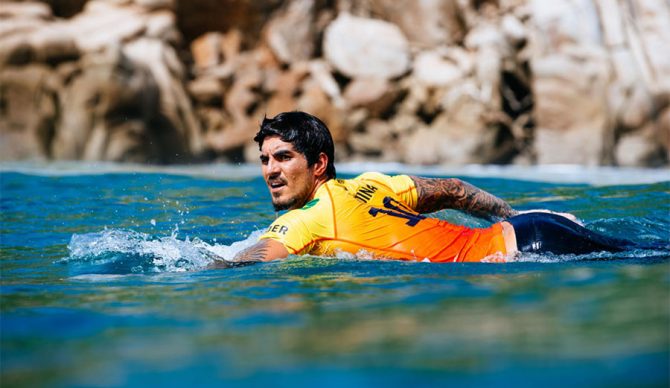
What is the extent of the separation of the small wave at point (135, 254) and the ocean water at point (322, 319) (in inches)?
0.5

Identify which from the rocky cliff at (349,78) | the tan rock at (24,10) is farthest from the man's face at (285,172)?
the tan rock at (24,10)

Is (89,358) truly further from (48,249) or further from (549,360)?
(48,249)

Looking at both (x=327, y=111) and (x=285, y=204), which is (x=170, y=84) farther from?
(x=285, y=204)

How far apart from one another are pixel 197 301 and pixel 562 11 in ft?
50.3

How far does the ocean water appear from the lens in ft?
6.46

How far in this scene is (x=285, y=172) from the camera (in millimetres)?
4215

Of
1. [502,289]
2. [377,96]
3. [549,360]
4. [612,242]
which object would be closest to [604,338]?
[549,360]

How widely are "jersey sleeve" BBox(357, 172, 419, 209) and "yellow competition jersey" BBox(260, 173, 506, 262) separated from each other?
0.22 m

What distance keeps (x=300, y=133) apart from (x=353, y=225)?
60 cm

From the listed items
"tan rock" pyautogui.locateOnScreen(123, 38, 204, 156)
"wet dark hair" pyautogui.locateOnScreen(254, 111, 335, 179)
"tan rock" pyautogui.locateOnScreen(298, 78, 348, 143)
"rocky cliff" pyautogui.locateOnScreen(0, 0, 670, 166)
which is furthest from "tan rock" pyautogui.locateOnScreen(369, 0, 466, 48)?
"wet dark hair" pyautogui.locateOnScreen(254, 111, 335, 179)

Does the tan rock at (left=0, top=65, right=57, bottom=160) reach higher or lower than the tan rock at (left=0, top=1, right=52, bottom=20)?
lower

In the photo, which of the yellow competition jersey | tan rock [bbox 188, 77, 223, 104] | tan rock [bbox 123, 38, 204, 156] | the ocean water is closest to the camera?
the ocean water

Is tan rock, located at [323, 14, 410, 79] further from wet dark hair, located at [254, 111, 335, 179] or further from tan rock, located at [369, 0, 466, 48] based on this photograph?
wet dark hair, located at [254, 111, 335, 179]

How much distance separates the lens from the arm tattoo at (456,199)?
470 cm
